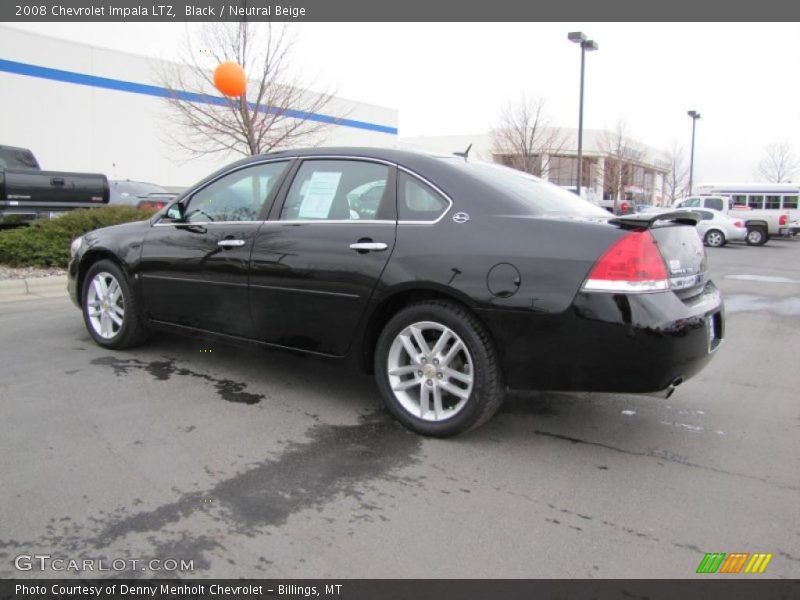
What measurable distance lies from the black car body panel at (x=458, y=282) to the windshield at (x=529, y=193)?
0.19ft

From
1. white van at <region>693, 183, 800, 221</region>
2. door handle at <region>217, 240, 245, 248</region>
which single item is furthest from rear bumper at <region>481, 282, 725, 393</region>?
white van at <region>693, 183, 800, 221</region>

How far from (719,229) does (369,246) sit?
78.2ft

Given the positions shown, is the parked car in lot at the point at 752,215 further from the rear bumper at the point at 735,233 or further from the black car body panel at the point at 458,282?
the black car body panel at the point at 458,282

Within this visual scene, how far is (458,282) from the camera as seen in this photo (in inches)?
132

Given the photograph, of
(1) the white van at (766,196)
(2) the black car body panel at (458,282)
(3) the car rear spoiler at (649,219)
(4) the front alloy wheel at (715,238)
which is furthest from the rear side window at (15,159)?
(1) the white van at (766,196)

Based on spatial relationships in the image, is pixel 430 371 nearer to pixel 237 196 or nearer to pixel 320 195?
pixel 320 195

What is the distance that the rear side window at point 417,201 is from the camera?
11.8 feet

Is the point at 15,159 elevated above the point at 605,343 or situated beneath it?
elevated above

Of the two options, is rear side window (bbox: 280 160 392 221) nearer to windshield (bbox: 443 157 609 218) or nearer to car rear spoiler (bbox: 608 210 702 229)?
windshield (bbox: 443 157 609 218)

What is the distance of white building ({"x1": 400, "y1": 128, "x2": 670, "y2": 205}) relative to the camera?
49.2 metres

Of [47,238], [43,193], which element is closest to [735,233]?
[43,193]

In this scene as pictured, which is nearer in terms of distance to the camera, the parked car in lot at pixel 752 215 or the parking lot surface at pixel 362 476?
the parking lot surface at pixel 362 476

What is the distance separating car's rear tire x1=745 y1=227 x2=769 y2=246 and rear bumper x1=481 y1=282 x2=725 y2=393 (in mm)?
26188
